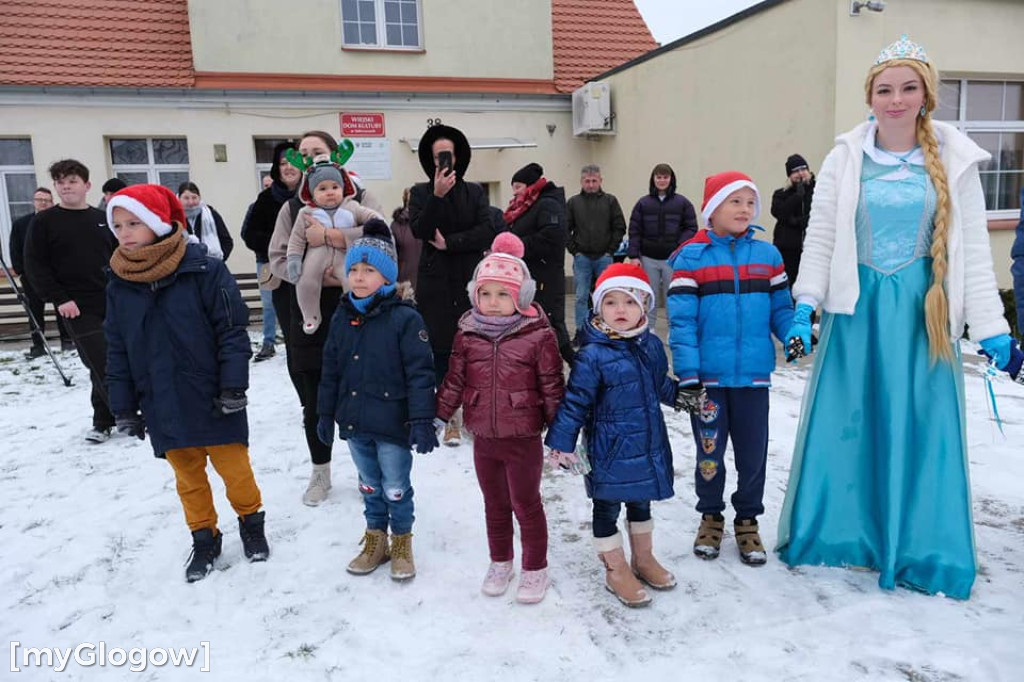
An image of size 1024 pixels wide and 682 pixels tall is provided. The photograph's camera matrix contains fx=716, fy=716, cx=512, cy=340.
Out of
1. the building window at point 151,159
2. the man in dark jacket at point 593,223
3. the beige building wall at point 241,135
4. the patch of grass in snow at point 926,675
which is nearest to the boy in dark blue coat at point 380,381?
the patch of grass in snow at point 926,675

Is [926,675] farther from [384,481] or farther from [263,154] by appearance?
[263,154]

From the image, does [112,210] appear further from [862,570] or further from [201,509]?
[862,570]

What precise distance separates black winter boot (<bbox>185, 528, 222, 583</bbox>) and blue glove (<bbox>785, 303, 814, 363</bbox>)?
2692mm

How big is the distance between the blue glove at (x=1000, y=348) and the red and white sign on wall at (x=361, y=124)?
10445 mm

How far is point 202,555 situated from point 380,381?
47.8 inches

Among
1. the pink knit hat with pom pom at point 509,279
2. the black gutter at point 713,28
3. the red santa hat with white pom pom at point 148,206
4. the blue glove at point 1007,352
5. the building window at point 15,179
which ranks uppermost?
the black gutter at point 713,28

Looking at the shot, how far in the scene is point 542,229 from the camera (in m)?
5.27

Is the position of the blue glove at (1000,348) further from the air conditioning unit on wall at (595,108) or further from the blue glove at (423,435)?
the air conditioning unit on wall at (595,108)

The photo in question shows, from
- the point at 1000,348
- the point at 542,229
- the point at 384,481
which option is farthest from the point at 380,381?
the point at 542,229

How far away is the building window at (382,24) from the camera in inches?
465

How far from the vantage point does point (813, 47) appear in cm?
770

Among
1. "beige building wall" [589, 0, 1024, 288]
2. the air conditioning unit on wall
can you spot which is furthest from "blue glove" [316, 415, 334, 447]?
the air conditioning unit on wall

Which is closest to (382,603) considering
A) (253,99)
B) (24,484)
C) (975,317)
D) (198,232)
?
(975,317)

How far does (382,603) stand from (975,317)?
8.55ft
